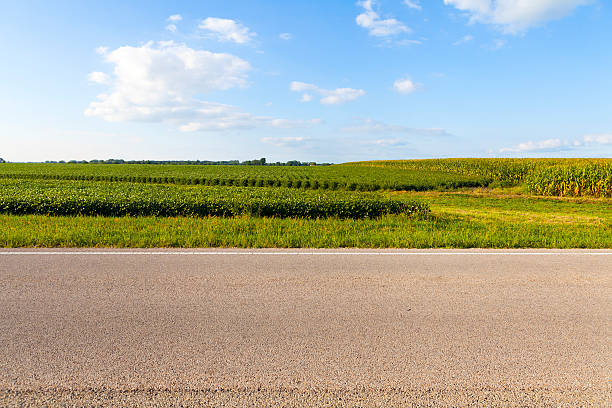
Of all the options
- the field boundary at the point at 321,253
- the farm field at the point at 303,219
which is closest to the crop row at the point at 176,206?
the farm field at the point at 303,219

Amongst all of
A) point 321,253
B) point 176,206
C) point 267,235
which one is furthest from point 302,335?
point 176,206

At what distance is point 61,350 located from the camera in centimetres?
344

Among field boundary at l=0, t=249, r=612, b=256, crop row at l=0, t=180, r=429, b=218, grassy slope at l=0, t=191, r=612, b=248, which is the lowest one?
field boundary at l=0, t=249, r=612, b=256

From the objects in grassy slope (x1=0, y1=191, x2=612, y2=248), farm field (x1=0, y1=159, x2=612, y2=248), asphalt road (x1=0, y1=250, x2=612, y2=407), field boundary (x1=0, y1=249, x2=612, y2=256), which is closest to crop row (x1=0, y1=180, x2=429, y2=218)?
farm field (x1=0, y1=159, x2=612, y2=248)

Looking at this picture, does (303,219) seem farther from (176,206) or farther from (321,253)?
(321,253)

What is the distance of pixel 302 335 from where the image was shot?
12.3ft

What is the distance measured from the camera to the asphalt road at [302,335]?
2.93m

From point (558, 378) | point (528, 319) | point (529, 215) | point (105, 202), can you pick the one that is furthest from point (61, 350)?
point (529, 215)

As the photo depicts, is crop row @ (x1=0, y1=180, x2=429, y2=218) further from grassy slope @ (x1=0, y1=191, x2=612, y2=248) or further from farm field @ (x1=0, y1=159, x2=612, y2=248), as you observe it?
grassy slope @ (x1=0, y1=191, x2=612, y2=248)

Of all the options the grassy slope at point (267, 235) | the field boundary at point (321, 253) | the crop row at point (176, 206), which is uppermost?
the crop row at point (176, 206)

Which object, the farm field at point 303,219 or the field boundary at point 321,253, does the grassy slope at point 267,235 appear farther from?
the field boundary at point 321,253

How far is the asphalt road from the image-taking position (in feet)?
9.62

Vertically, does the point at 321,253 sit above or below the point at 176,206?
below

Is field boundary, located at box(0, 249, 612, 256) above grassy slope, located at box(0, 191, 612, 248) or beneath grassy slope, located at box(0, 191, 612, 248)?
beneath
